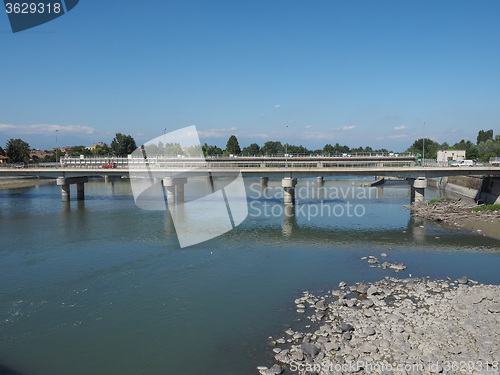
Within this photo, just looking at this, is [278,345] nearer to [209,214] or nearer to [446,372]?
[446,372]

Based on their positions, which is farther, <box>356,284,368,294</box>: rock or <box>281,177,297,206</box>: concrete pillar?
<box>281,177,297,206</box>: concrete pillar

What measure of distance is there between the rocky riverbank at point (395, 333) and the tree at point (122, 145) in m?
149

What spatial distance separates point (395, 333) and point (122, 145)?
155947 millimetres

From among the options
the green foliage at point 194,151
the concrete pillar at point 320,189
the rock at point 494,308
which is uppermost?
the green foliage at point 194,151

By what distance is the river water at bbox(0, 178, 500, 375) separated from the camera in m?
15.9

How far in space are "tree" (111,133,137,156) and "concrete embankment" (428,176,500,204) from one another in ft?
421

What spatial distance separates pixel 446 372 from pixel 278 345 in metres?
6.95

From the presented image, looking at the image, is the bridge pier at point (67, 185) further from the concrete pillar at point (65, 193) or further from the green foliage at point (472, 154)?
the green foliage at point (472, 154)

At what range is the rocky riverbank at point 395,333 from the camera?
1401 centimetres

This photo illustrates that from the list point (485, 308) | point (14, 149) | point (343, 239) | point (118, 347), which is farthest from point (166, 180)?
point (14, 149)

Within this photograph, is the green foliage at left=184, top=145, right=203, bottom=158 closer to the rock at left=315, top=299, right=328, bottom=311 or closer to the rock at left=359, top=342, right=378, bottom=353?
the rock at left=315, top=299, right=328, bottom=311

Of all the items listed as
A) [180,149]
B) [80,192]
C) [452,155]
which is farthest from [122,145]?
[452,155]

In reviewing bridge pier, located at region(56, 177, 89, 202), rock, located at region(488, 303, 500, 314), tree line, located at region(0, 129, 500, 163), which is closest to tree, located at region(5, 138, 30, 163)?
tree line, located at region(0, 129, 500, 163)

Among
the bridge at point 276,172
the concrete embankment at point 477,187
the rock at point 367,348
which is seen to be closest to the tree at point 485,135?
the concrete embankment at point 477,187
